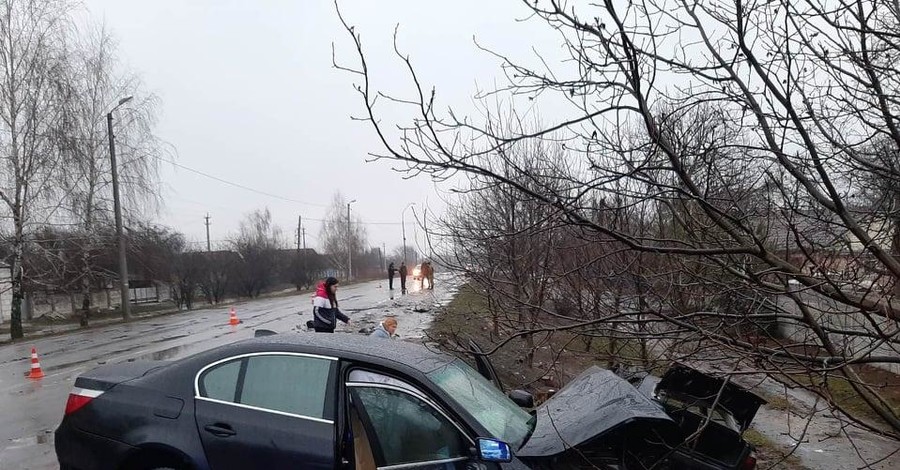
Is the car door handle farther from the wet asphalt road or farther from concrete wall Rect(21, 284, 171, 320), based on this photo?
concrete wall Rect(21, 284, 171, 320)

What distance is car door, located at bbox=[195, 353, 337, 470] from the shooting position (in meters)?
3.19

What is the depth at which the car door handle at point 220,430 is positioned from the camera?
334cm

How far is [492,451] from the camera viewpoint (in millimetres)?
2980

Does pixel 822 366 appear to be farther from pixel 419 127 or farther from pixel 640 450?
pixel 419 127

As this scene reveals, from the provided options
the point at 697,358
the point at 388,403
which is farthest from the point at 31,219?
the point at 697,358

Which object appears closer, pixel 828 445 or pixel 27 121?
pixel 828 445

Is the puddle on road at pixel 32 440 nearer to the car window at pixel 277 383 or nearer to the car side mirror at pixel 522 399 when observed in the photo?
the car window at pixel 277 383

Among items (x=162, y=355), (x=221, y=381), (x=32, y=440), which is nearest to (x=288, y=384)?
(x=221, y=381)

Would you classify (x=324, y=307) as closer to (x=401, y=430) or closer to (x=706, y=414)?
(x=401, y=430)

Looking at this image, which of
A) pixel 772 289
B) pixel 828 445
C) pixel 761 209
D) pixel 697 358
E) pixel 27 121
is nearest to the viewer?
pixel 772 289

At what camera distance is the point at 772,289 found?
2.68 m

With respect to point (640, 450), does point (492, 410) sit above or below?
above

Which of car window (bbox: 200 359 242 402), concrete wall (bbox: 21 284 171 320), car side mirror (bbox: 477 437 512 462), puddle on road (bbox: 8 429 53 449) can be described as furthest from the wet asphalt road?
concrete wall (bbox: 21 284 171 320)

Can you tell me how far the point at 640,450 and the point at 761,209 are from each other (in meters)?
1.59
